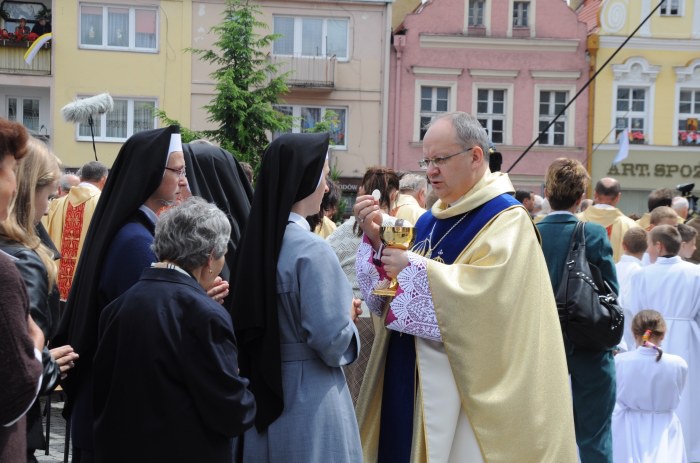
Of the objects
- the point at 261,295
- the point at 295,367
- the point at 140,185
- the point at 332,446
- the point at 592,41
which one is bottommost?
the point at 332,446

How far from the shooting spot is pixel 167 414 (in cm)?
350

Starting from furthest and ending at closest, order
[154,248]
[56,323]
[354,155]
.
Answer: [354,155] → [56,323] → [154,248]

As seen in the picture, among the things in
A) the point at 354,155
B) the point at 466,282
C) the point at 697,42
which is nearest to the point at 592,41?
the point at 697,42

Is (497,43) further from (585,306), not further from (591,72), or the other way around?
(585,306)

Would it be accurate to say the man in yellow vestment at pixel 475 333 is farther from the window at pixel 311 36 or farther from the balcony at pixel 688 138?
the balcony at pixel 688 138

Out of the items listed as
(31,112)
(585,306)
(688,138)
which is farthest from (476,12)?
(585,306)

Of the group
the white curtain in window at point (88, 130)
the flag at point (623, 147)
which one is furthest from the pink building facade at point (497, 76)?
the white curtain in window at point (88, 130)

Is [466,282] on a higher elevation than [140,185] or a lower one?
lower

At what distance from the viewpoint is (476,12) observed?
30.2 meters

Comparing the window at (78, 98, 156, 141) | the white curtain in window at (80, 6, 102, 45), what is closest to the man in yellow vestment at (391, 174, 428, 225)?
the window at (78, 98, 156, 141)

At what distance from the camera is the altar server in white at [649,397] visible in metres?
6.91

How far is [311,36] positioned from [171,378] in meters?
26.5

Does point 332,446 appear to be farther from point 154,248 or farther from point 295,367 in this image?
point 154,248

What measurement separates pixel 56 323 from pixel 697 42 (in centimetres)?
2920
